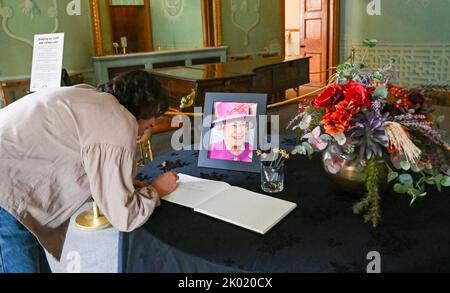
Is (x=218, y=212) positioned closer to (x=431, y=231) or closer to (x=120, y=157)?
(x=120, y=157)

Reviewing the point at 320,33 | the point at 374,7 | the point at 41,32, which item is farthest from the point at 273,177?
the point at 320,33

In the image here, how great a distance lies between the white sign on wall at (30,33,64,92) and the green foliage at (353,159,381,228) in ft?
8.96

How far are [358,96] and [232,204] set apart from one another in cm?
53

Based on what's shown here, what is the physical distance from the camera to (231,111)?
67.8 inches

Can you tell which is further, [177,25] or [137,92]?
[177,25]

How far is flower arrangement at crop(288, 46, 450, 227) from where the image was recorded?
4.00 feet

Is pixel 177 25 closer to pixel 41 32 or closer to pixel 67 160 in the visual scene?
pixel 41 32

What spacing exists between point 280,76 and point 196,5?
113 inches

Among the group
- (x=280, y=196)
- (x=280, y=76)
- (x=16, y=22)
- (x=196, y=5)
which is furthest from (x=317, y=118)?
(x=196, y=5)

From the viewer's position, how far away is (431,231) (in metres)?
1.18

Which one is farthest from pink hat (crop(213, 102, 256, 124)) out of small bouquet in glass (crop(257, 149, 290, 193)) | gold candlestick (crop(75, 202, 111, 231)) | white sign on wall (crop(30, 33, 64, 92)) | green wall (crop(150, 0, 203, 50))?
green wall (crop(150, 0, 203, 50))

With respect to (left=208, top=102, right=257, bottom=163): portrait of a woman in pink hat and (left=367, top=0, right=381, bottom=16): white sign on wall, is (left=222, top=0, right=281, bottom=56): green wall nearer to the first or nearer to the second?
(left=367, top=0, right=381, bottom=16): white sign on wall

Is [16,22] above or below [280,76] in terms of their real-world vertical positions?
above

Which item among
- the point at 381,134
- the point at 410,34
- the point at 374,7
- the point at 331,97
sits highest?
the point at 374,7
